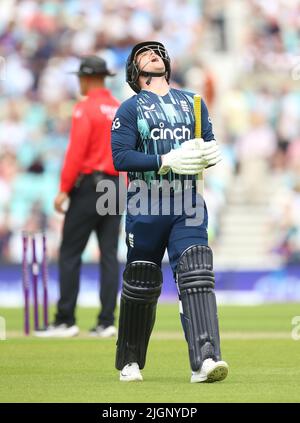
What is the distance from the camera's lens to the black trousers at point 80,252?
1025cm

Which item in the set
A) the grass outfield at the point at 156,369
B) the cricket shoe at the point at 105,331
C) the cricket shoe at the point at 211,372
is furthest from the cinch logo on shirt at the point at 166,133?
the cricket shoe at the point at 105,331

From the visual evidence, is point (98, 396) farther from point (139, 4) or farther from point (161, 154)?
point (139, 4)

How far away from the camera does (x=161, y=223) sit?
22.2 feet

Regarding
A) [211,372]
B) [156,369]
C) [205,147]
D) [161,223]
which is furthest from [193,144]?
[156,369]

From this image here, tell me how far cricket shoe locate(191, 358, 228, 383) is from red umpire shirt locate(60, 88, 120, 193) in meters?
3.78

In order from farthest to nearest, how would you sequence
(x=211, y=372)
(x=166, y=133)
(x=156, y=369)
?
(x=156, y=369) < (x=166, y=133) < (x=211, y=372)

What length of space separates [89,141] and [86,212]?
59cm

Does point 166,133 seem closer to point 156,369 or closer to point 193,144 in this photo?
point 193,144

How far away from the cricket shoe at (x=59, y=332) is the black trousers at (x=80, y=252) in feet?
0.14

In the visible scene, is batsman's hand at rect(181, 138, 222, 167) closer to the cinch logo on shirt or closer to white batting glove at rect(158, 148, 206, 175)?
white batting glove at rect(158, 148, 206, 175)

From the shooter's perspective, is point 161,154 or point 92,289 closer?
point 161,154

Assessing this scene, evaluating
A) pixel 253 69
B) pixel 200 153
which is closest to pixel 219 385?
pixel 200 153

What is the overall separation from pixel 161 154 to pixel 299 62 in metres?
→ 11.7

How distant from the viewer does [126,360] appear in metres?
6.96
